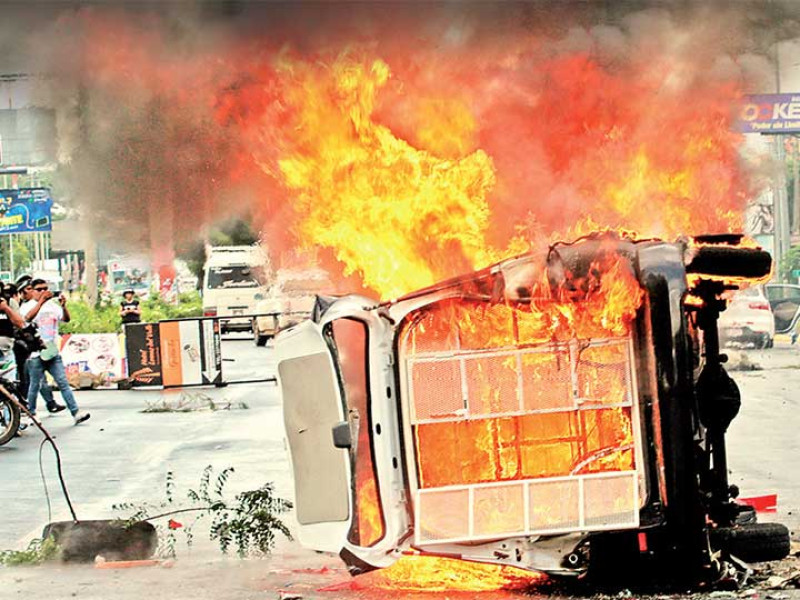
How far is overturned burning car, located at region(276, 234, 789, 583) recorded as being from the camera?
237 inches

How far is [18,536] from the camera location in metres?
8.77

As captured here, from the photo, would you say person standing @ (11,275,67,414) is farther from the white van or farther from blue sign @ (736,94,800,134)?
blue sign @ (736,94,800,134)

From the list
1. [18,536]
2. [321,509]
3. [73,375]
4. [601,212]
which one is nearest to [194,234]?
[73,375]

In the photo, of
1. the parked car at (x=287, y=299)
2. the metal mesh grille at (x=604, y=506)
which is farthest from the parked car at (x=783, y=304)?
the metal mesh grille at (x=604, y=506)

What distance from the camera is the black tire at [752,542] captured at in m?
6.52

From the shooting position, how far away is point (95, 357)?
20047 millimetres

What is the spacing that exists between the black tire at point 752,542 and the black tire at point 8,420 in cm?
892

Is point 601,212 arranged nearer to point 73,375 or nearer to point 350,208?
point 350,208

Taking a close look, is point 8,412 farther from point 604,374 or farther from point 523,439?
point 604,374

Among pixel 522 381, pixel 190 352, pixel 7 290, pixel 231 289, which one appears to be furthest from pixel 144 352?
pixel 522 381

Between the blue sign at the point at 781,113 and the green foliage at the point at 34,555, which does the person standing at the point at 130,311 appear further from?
the green foliage at the point at 34,555

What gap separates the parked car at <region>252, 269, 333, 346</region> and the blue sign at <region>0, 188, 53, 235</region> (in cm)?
526

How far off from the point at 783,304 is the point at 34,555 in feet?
76.7

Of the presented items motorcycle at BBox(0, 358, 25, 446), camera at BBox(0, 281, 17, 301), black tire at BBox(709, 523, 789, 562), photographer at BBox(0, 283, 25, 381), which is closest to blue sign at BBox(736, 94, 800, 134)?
camera at BBox(0, 281, 17, 301)
